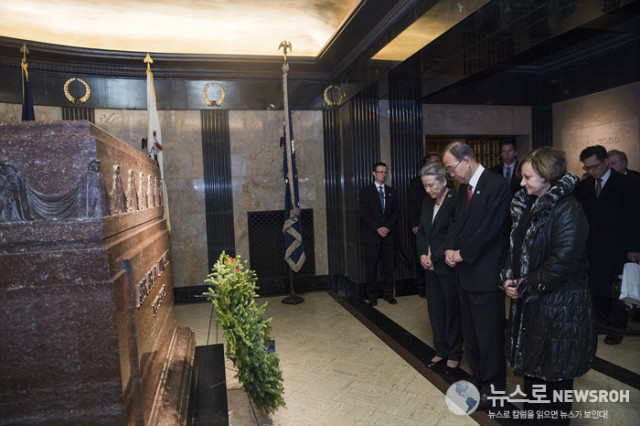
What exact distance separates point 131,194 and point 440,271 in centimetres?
225

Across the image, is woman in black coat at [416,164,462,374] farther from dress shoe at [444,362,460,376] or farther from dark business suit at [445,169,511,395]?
dark business suit at [445,169,511,395]

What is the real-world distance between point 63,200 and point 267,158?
462 centimetres

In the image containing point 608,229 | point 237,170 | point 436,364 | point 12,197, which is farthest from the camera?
point 237,170

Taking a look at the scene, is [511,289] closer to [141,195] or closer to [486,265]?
[486,265]

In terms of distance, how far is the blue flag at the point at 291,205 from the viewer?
209 inches

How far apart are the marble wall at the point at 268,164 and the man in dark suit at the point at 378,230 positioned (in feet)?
3.72

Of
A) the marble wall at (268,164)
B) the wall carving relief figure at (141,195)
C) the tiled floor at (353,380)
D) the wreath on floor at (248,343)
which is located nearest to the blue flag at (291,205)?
the marble wall at (268,164)

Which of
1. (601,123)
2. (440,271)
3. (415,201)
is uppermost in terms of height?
(601,123)

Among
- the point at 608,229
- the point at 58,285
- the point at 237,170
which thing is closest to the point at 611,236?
the point at 608,229

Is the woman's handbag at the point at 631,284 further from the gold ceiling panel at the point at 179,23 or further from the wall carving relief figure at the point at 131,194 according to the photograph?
the gold ceiling panel at the point at 179,23

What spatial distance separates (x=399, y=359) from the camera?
3.56 m

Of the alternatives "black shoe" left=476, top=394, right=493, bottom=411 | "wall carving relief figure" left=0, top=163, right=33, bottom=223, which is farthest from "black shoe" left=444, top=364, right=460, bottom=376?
"wall carving relief figure" left=0, top=163, right=33, bottom=223

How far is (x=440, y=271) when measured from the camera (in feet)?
10.6

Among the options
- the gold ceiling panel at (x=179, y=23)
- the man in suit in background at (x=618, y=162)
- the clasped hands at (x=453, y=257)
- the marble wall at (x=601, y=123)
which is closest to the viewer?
the clasped hands at (x=453, y=257)
